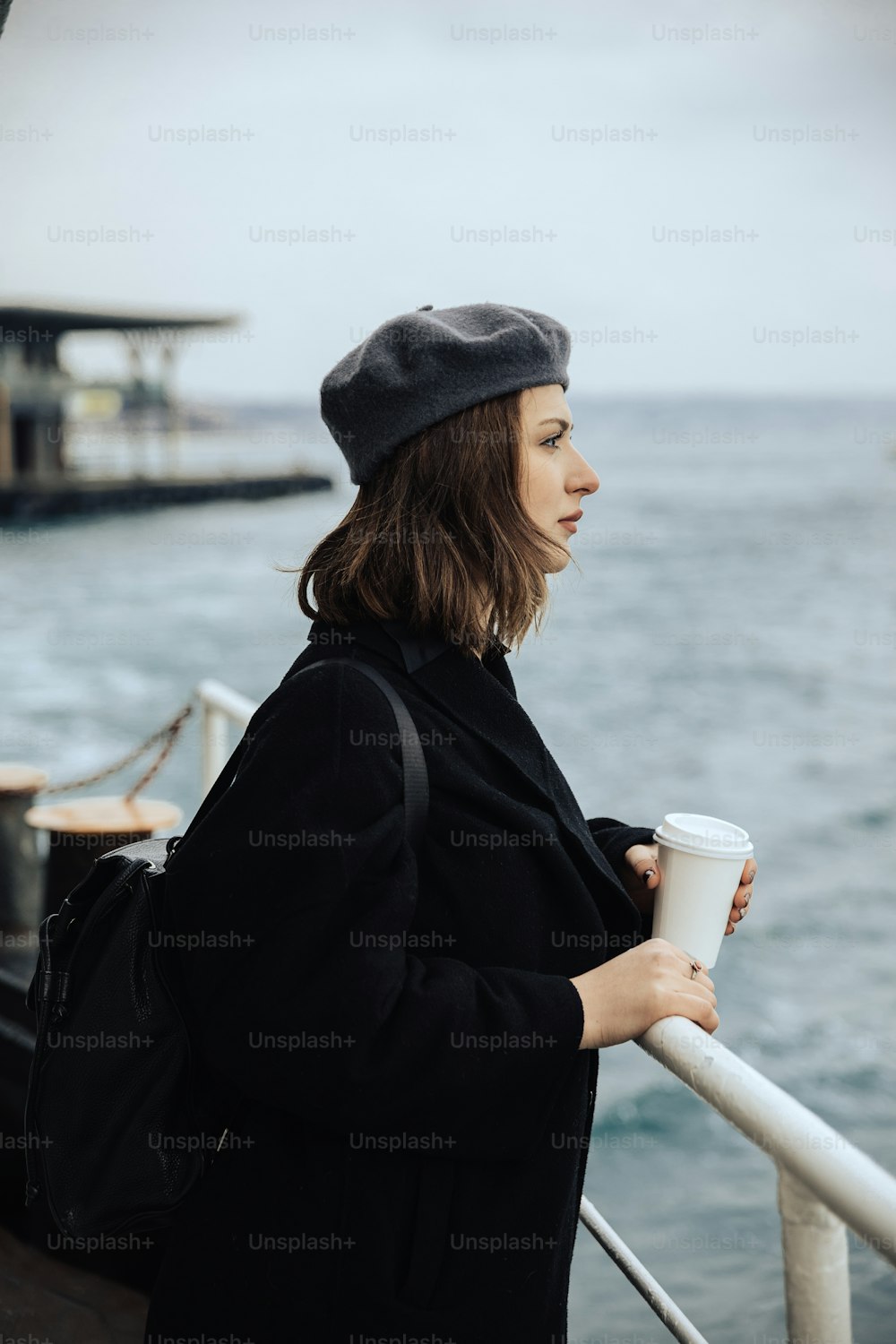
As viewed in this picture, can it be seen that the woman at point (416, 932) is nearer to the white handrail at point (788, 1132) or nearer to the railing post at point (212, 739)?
the white handrail at point (788, 1132)

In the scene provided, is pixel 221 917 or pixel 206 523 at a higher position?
pixel 221 917

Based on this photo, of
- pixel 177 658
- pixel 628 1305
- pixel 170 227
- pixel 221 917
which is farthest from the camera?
pixel 170 227

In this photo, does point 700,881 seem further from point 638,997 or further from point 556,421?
point 556,421

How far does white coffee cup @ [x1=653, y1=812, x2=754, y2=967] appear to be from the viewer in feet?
4.22

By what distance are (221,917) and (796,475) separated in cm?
8357

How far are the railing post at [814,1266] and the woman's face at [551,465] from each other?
0.68 metres

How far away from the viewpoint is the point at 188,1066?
1.26 metres

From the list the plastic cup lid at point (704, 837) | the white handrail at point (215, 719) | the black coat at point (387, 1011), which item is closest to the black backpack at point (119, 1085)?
the black coat at point (387, 1011)

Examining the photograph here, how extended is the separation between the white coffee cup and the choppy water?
506 millimetres

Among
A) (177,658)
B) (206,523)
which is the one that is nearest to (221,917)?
(177,658)

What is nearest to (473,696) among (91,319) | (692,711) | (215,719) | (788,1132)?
(788,1132)

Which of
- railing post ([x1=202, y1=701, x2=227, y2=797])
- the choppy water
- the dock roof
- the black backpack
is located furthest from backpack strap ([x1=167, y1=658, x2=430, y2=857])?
the dock roof

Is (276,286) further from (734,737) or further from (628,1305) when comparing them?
(628,1305)

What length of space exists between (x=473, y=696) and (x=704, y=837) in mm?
294
